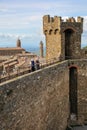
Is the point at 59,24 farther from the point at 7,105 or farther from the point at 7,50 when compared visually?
the point at 7,50

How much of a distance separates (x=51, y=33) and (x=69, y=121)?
8.14 m

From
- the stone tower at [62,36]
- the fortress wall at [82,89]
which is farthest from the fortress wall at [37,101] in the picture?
the stone tower at [62,36]

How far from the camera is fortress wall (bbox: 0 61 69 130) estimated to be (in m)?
13.0

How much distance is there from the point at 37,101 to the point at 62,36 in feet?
41.5

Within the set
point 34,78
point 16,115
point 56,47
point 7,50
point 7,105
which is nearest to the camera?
point 7,105

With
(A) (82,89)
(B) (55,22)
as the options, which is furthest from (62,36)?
(A) (82,89)

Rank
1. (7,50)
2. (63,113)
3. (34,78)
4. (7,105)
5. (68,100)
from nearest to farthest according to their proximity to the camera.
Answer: (7,105) → (34,78) → (63,113) → (68,100) → (7,50)

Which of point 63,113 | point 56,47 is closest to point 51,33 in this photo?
point 56,47

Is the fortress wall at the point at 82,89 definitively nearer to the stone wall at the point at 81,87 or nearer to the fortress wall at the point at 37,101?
the stone wall at the point at 81,87

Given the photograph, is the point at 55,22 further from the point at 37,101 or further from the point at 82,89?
the point at 37,101

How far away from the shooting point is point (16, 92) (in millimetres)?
13906

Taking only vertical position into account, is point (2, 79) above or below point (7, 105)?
above

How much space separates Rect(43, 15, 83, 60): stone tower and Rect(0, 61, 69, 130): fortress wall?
9.68 feet

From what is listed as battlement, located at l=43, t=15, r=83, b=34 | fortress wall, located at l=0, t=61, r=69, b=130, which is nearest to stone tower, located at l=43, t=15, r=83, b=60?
battlement, located at l=43, t=15, r=83, b=34
